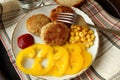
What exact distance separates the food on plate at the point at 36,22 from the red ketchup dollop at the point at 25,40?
0.02m

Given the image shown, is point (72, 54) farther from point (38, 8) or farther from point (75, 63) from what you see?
point (38, 8)

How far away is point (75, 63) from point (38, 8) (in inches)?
9.6

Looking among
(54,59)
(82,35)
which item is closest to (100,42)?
(82,35)

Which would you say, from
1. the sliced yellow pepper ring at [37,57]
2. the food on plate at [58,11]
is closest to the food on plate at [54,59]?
the sliced yellow pepper ring at [37,57]

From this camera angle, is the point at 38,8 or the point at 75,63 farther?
the point at 38,8

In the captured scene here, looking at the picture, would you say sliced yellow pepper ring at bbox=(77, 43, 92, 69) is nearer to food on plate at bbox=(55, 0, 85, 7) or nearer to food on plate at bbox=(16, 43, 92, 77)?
food on plate at bbox=(16, 43, 92, 77)

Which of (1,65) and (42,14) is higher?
(42,14)

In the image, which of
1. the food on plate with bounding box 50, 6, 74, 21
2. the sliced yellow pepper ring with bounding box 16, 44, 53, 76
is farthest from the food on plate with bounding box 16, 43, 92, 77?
the food on plate with bounding box 50, 6, 74, 21

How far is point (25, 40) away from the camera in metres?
0.74

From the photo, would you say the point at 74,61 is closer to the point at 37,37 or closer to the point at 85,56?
the point at 85,56

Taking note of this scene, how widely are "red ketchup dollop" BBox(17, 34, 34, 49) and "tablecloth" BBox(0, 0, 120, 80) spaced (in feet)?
0.19

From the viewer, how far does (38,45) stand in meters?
0.73

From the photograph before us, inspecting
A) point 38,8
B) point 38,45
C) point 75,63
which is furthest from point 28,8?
point 75,63

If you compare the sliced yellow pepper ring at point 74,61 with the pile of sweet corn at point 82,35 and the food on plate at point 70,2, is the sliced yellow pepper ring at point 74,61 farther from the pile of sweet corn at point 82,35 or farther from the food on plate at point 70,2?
the food on plate at point 70,2
